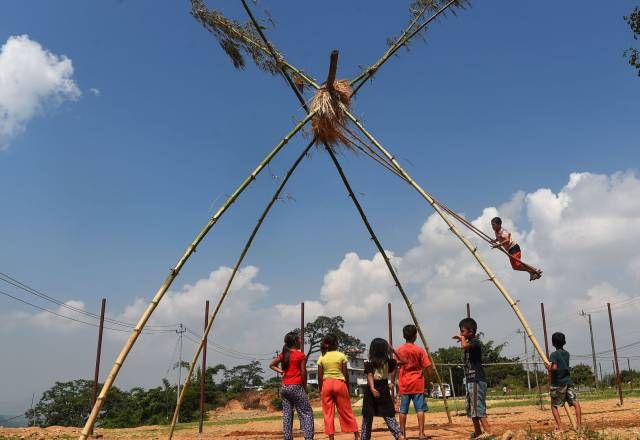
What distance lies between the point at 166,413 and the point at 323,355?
39.0 m

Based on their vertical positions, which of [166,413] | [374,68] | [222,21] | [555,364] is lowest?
[166,413]

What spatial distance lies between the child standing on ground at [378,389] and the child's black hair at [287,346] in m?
1.15

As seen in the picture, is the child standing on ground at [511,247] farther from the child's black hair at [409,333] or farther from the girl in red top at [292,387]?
the girl in red top at [292,387]

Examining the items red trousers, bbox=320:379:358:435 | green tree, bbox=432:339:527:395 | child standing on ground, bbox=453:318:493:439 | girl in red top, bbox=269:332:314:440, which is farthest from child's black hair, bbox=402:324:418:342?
green tree, bbox=432:339:527:395

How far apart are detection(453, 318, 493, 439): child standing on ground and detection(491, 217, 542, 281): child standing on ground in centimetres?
206

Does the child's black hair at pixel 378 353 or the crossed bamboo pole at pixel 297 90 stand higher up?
the crossed bamboo pole at pixel 297 90

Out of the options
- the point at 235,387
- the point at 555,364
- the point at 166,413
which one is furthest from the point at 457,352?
the point at 555,364

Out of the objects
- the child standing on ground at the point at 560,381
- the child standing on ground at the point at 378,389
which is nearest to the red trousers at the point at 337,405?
the child standing on ground at the point at 378,389

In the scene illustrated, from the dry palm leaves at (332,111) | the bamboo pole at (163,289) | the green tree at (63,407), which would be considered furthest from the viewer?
the green tree at (63,407)

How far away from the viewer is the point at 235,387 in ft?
179

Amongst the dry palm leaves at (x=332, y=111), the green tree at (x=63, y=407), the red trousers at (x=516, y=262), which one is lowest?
the green tree at (x=63, y=407)

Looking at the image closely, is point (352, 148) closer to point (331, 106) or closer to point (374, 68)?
point (331, 106)

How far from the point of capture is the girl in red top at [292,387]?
24.4 feet

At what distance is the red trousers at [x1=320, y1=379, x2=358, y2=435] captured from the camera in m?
7.02
